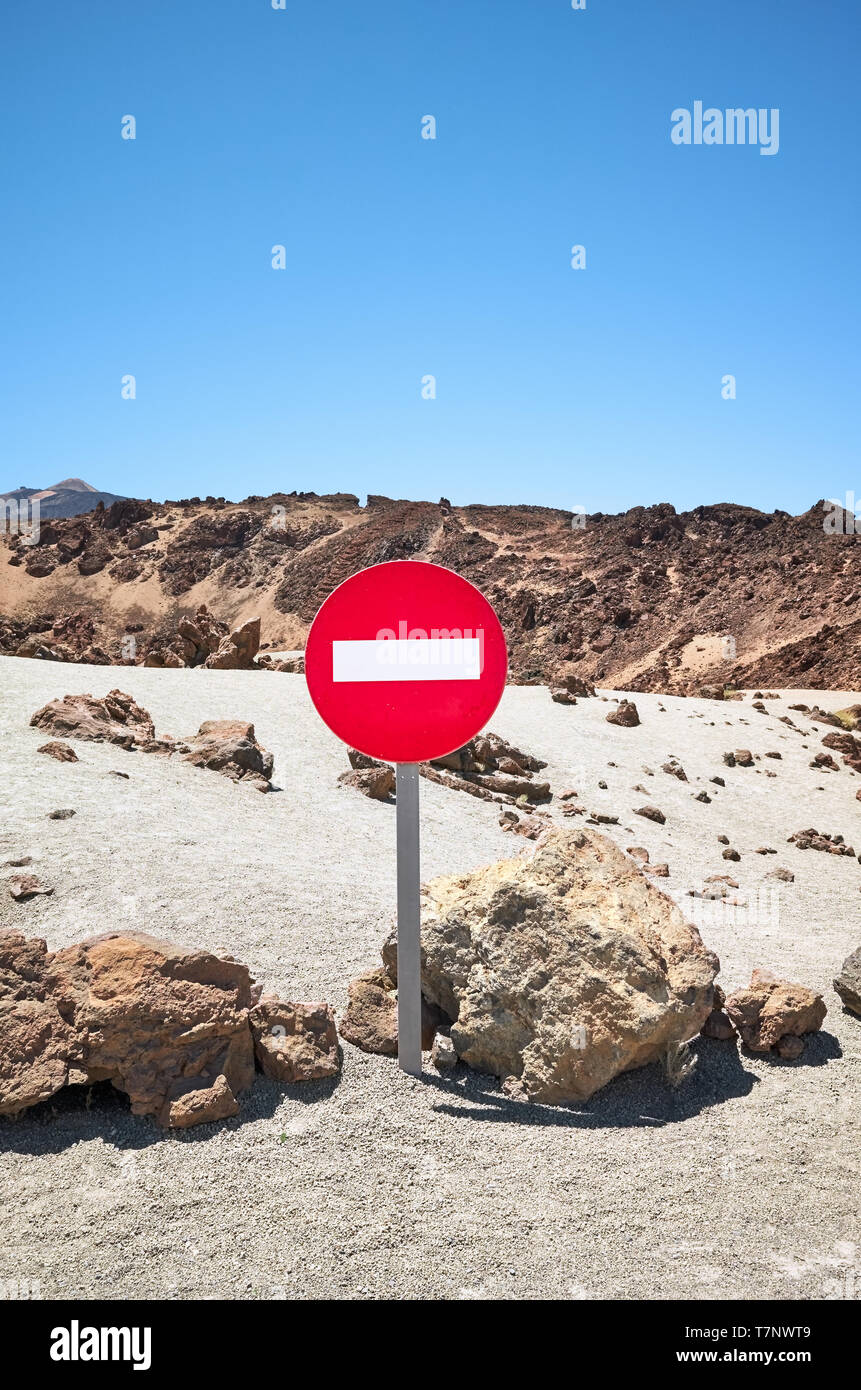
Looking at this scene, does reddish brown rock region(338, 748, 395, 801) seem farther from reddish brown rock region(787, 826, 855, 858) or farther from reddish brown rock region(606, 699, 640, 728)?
reddish brown rock region(606, 699, 640, 728)

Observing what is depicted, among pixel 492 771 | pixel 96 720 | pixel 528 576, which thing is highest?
pixel 528 576

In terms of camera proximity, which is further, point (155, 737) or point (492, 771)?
point (492, 771)

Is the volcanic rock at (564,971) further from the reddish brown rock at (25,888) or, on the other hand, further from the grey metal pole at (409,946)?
the reddish brown rock at (25,888)

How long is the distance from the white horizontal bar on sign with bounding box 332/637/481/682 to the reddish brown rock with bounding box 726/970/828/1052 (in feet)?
6.73

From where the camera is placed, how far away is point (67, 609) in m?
47.0

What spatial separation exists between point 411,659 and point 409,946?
125 cm

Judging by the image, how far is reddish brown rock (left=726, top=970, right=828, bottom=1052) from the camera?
4309mm

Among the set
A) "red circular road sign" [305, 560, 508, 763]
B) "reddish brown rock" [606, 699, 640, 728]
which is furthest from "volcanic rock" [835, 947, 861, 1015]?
"reddish brown rock" [606, 699, 640, 728]

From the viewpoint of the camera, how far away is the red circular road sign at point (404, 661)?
4051mm

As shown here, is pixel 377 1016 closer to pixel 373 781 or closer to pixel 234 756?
pixel 234 756

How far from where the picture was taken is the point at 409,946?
4.03 metres

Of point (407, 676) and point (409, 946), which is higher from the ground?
point (407, 676)

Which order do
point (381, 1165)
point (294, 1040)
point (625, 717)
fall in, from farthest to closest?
point (625, 717)
point (294, 1040)
point (381, 1165)

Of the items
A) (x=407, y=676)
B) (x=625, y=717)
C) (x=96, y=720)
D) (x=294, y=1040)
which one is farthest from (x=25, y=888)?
(x=625, y=717)
